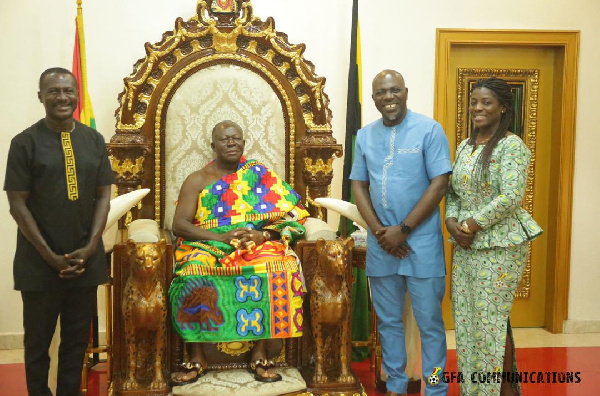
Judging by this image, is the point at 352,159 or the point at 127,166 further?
the point at 352,159

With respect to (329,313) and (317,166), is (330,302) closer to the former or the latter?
(329,313)

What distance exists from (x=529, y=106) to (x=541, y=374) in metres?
2.28

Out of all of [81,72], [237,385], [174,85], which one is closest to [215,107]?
[174,85]

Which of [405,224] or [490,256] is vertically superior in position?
[405,224]

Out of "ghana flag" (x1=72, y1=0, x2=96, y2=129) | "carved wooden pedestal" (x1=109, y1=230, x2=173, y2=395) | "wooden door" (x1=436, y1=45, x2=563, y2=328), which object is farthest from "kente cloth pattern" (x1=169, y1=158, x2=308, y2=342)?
"wooden door" (x1=436, y1=45, x2=563, y2=328)

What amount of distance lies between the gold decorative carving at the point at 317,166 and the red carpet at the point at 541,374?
4.77ft

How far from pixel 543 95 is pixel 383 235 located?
2723 millimetres

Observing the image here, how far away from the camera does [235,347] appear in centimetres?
389

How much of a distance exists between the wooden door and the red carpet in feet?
2.66

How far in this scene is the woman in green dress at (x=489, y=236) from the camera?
3.29 metres

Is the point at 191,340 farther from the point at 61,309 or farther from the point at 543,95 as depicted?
the point at 543,95

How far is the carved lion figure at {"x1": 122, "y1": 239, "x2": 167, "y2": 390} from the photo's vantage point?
11.6 feet

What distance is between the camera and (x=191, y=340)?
11.8 feet

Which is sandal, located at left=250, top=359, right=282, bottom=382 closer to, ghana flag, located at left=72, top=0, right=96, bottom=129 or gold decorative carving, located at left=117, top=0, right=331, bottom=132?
gold decorative carving, located at left=117, top=0, right=331, bottom=132
